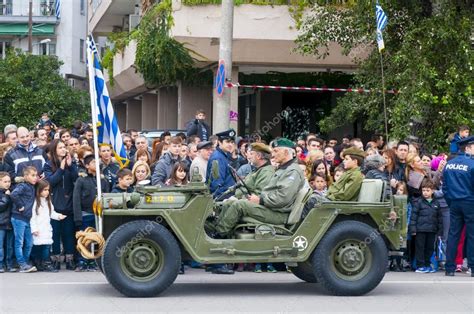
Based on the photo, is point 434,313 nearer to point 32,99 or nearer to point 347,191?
point 347,191

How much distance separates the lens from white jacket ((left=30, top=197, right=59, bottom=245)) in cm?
1431

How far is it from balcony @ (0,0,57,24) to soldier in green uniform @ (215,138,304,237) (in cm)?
5449

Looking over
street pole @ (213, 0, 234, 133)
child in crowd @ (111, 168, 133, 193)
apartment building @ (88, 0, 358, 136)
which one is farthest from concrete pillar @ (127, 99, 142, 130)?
child in crowd @ (111, 168, 133, 193)

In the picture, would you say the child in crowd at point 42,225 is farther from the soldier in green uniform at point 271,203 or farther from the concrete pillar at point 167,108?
the concrete pillar at point 167,108

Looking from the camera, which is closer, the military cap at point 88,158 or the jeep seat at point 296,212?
the jeep seat at point 296,212

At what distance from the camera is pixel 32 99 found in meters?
41.0

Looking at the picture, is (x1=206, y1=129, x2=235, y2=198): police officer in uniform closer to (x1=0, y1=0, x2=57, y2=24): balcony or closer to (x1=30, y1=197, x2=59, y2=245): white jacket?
(x1=30, y1=197, x2=59, y2=245): white jacket

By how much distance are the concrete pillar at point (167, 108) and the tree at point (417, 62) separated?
14.4m

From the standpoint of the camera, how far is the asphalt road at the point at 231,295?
433 inches

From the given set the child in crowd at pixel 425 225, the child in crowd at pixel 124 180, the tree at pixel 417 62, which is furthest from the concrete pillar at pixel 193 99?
the child in crowd at pixel 124 180

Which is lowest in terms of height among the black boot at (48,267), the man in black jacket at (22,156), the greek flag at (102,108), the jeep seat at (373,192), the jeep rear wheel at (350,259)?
the black boot at (48,267)

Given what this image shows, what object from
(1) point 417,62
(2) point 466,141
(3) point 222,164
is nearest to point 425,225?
(2) point 466,141

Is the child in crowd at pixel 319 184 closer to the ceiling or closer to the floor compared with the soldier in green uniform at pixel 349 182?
closer to the floor

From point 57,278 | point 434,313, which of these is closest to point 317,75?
point 57,278
